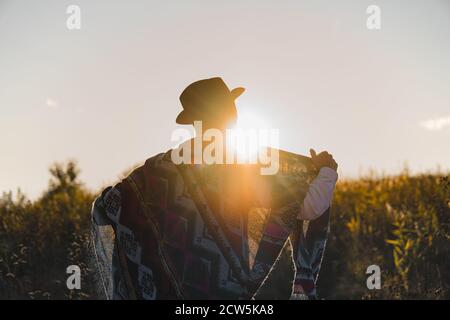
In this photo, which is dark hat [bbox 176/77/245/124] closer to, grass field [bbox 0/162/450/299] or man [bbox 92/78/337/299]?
man [bbox 92/78/337/299]

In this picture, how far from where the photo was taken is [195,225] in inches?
184

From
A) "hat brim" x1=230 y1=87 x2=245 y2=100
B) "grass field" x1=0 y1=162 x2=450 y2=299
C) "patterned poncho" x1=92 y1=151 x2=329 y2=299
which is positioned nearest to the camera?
"patterned poncho" x1=92 y1=151 x2=329 y2=299

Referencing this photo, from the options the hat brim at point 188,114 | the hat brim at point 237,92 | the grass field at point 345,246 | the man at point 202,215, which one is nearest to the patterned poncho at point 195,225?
the man at point 202,215

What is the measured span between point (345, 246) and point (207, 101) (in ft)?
21.5

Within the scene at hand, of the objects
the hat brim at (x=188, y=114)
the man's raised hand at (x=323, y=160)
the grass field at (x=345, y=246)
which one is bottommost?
the grass field at (x=345, y=246)

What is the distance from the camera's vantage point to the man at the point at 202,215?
15.3 ft

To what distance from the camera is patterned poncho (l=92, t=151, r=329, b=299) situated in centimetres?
466

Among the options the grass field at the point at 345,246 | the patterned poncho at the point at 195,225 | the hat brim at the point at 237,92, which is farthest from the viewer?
the grass field at the point at 345,246

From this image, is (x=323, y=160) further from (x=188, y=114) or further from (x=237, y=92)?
(x=188, y=114)

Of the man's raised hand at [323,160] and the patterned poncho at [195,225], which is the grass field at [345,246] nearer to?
the patterned poncho at [195,225]

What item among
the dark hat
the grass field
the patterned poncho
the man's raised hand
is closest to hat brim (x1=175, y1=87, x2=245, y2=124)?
the dark hat

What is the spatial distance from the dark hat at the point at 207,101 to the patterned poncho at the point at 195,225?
0.37 m

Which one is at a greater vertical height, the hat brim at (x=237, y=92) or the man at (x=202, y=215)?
the hat brim at (x=237, y=92)
